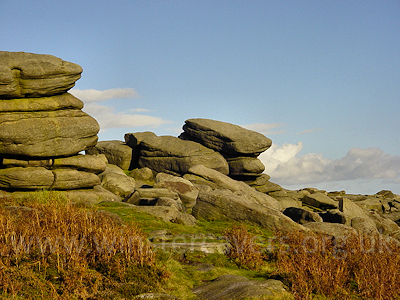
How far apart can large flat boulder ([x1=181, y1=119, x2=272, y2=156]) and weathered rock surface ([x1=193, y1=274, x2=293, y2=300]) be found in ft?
122

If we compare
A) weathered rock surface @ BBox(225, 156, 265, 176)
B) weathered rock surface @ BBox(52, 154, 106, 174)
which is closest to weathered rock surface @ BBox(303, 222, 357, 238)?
weathered rock surface @ BBox(52, 154, 106, 174)

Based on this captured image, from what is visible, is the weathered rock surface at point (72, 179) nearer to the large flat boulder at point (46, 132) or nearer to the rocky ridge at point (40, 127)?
the rocky ridge at point (40, 127)

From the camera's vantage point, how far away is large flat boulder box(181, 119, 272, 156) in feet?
161

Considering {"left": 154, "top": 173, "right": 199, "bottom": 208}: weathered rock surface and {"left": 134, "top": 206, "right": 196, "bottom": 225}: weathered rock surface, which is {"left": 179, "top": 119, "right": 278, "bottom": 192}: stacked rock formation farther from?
{"left": 134, "top": 206, "right": 196, "bottom": 225}: weathered rock surface

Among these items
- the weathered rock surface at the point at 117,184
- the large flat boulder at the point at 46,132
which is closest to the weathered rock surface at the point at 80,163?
the large flat boulder at the point at 46,132

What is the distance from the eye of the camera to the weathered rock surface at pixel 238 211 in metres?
20.6

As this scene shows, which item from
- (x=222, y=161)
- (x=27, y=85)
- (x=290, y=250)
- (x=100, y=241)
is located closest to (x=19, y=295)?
(x=100, y=241)

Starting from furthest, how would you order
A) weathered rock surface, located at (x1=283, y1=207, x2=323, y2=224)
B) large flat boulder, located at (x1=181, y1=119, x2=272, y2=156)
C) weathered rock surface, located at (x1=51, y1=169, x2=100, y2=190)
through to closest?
large flat boulder, located at (x1=181, y1=119, x2=272, y2=156), weathered rock surface, located at (x1=51, y1=169, x2=100, y2=190), weathered rock surface, located at (x1=283, y1=207, x2=323, y2=224)

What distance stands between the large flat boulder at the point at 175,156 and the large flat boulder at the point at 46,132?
18.0 m

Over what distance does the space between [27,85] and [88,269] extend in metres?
20.1

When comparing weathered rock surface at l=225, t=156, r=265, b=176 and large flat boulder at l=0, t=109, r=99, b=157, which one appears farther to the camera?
weathered rock surface at l=225, t=156, r=265, b=176

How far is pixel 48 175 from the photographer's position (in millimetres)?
27953

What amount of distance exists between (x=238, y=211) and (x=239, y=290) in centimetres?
1121

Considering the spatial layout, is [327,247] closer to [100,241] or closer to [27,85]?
[100,241]
